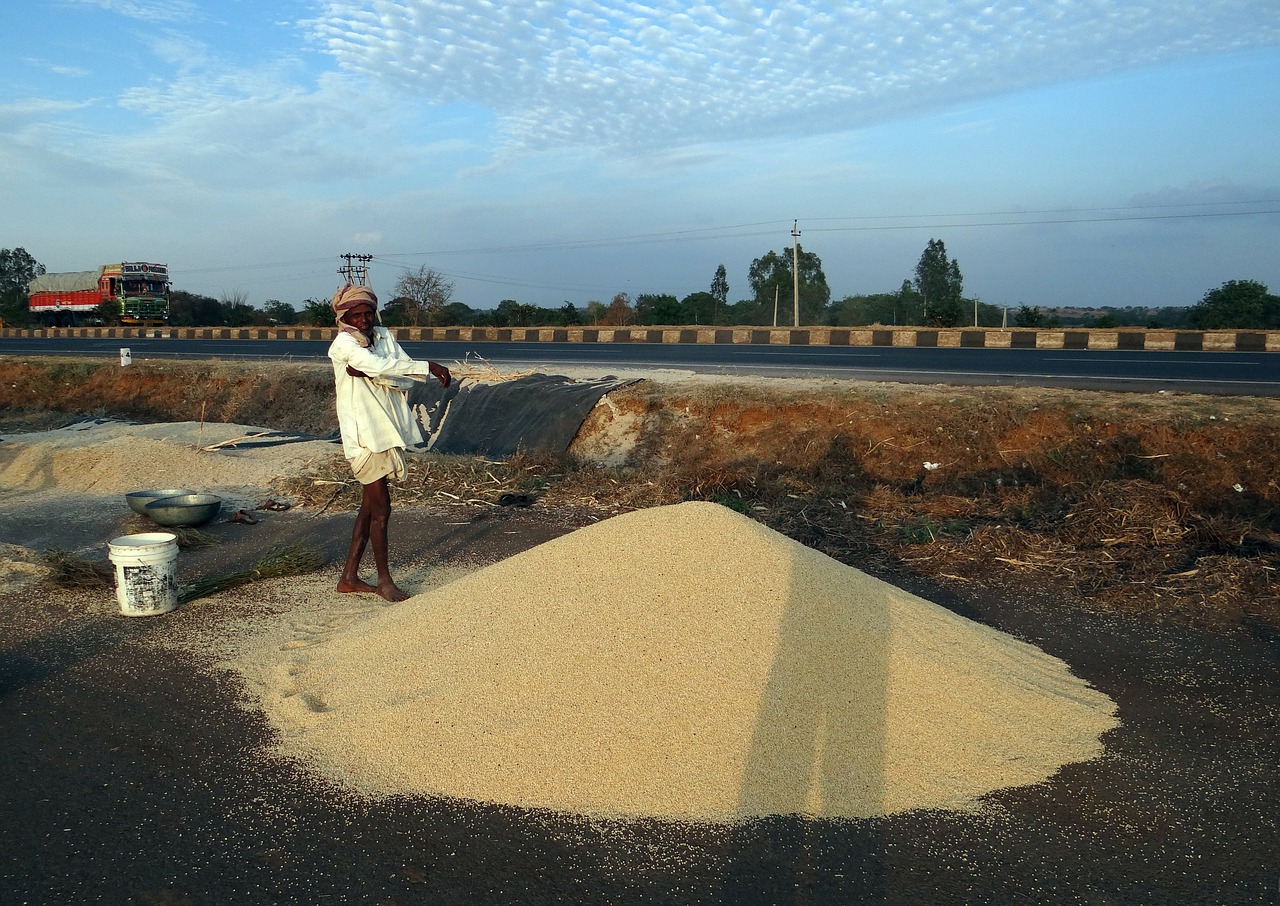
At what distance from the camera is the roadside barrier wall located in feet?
58.0

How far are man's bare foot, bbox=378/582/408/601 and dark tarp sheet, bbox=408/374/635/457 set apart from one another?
169 inches

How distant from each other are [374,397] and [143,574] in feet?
4.58

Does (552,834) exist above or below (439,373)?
below

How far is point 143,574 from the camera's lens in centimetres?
461

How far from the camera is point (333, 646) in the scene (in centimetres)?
401

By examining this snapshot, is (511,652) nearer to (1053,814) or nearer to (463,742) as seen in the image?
(463,742)

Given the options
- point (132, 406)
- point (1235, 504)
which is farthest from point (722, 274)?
point (1235, 504)

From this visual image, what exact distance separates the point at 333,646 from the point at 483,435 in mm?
5941

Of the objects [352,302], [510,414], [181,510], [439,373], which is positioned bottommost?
[181,510]

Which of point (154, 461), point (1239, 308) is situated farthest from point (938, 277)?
point (154, 461)

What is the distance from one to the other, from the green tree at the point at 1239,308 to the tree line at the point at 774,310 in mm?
27

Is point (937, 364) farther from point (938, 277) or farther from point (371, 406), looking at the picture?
point (938, 277)

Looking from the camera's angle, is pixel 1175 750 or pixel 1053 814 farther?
pixel 1175 750

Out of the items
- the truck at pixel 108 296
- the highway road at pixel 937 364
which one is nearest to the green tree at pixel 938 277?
the highway road at pixel 937 364
